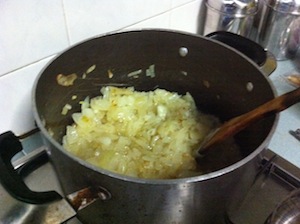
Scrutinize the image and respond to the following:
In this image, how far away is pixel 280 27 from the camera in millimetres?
778

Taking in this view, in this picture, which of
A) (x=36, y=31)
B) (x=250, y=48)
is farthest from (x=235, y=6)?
(x=36, y=31)

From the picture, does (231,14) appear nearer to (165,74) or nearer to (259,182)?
(165,74)

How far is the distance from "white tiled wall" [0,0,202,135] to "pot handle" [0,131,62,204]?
8 centimetres

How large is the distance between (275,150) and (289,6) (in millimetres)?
307

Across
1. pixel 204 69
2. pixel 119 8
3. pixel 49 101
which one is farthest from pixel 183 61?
pixel 49 101

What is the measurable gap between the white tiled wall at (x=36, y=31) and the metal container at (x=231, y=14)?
140 mm

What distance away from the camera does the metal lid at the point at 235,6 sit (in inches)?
28.8

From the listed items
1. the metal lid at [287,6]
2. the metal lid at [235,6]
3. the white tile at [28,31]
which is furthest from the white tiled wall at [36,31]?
the metal lid at [287,6]

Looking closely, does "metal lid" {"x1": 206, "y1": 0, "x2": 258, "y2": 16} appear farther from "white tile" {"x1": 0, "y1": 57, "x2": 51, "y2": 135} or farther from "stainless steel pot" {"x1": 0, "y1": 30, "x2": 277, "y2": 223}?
"white tile" {"x1": 0, "y1": 57, "x2": 51, "y2": 135}

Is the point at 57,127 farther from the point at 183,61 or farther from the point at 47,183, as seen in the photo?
the point at 183,61

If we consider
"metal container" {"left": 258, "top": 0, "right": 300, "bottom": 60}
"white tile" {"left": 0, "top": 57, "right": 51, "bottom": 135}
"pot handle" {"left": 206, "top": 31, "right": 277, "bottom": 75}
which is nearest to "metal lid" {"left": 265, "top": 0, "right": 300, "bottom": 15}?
"metal container" {"left": 258, "top": 0, "right": 300, "bottom": 60}

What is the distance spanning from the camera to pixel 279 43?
806mm

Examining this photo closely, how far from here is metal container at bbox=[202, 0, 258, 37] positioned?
0.73 meters

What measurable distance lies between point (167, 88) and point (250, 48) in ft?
0.56
